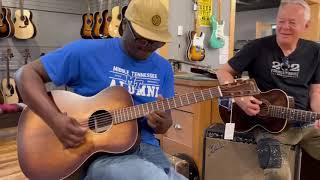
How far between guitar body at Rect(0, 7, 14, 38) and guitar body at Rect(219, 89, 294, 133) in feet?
9.96

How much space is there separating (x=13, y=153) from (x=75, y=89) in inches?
89.9

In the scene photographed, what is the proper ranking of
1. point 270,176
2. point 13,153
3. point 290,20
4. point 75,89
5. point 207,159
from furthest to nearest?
1. point 13,153
2. point 207,159
3. point 290,20
4. point 270,176
5. point 75,89

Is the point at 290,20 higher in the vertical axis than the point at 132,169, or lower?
higher

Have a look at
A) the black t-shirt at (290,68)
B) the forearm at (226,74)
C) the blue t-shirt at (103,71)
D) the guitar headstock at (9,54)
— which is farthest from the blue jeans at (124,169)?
the guitar headstock at (9,54)

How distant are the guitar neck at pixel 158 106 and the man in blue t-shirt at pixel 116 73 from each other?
1.2 inches

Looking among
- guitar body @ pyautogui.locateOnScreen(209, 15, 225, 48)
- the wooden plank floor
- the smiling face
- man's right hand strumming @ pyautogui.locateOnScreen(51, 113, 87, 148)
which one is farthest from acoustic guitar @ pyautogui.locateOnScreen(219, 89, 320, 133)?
guitar body @ pyautogui.locateOnScreen(209, 15, 225, 48)

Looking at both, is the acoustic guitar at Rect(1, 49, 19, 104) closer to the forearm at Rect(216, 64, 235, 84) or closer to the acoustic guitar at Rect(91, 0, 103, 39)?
the acoustic guitar at Rect(91, 0, 103, 39)

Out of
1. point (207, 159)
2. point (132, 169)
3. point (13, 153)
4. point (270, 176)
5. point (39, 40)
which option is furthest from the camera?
point (39, 40)

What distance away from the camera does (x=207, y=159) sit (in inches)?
92.0

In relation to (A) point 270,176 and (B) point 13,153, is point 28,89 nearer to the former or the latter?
(A) point 270,176

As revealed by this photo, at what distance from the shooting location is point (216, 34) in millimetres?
4227

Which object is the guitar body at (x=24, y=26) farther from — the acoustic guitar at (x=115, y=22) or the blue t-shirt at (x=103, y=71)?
the blue t-shirt at (x=103, y=71)

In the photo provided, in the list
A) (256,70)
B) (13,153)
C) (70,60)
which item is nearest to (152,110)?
(70,60)

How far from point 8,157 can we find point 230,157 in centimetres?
224
